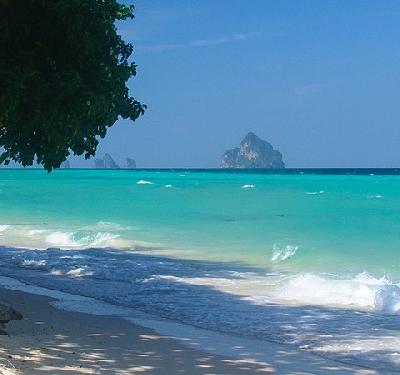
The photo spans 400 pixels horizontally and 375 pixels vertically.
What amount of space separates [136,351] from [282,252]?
1346 centimetres

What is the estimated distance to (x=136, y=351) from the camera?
876 centimetres

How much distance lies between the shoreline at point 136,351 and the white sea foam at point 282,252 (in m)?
9.79

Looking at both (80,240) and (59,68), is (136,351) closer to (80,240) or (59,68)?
(59,68)

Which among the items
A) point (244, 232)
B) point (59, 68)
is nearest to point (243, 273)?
point (59, 68)

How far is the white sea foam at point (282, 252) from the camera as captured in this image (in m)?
20.1

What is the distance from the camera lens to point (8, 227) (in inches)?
1235

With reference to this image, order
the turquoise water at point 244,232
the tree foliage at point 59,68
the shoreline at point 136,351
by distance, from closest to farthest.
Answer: the shoreline at point 136,351 < the tree foliage at point 59,68 < the turquoise water at point 244,232

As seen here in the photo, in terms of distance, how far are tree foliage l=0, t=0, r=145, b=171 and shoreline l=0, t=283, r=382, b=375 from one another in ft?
9.04

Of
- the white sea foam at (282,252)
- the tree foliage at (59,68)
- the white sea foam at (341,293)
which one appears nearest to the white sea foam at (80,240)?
the white sea foam at (282,252)

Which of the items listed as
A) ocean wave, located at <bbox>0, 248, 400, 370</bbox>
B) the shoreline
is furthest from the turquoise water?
the shoreline

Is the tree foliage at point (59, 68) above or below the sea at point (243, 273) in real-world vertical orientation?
above

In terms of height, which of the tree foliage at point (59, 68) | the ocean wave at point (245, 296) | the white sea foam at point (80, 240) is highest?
the tree foliage at point (59, 68)

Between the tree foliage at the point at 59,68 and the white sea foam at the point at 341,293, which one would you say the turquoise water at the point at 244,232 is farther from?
the tree foliage at the point at 59,68

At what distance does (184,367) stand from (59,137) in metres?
3.78
